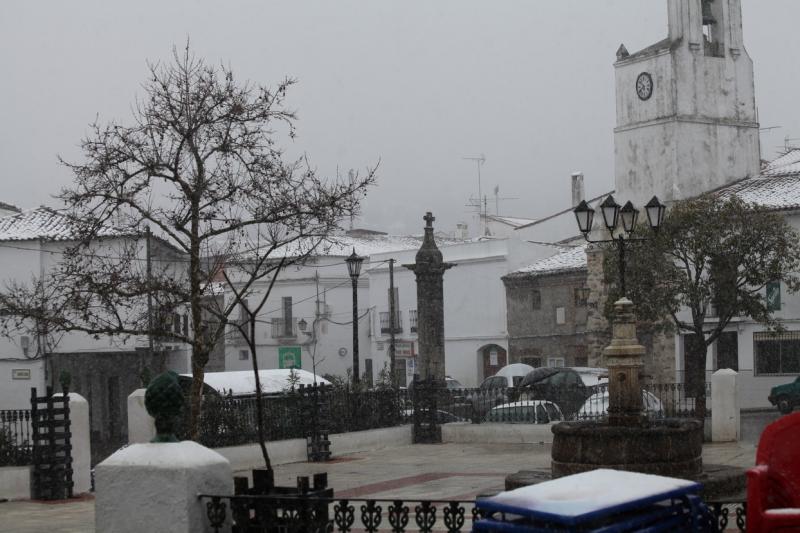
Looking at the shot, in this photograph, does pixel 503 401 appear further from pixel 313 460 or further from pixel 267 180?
pixel 267 180

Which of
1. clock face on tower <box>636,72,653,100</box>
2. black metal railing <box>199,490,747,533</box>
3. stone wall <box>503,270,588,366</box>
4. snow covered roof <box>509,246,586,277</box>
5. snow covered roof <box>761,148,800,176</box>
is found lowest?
black metal railing <box>199,490,747,533</box>

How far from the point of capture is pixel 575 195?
57312 millimetres

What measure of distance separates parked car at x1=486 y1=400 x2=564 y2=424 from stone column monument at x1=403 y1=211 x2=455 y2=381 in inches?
231

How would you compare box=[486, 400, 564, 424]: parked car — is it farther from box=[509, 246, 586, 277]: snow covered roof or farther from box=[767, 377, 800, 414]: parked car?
box=[509, 246, 586, 277]: snow covered roof

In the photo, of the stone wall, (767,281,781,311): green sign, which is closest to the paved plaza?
(767,281,781,311): green sign

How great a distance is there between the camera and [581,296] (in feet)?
152

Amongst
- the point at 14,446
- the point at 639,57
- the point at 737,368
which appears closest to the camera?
the point at 14,446

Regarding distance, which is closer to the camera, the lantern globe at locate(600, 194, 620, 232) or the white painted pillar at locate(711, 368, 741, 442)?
the lantern globe at locate(600, 194, 620, 232)

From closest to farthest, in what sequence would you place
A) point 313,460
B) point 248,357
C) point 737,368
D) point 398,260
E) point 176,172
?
1. point 176,172
2. point 313,460
3. point 737,368
4. point 398,260
5. point 248,357

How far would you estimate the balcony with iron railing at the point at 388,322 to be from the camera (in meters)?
52.1

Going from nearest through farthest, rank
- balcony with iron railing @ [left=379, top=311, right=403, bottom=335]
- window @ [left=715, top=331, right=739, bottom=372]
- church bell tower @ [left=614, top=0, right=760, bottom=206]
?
window @ [left=715, top=331, right=739, bottom=372]
church bell tower @ [left=614, top=0, right=760, bottom=206]
balcony with iron railing @ [left=379, top=311, right=403, bottom=335]

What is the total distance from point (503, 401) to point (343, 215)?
9274 millimetres

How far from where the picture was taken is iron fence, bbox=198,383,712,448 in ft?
62.0

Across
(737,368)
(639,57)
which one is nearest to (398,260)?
(639,57)
